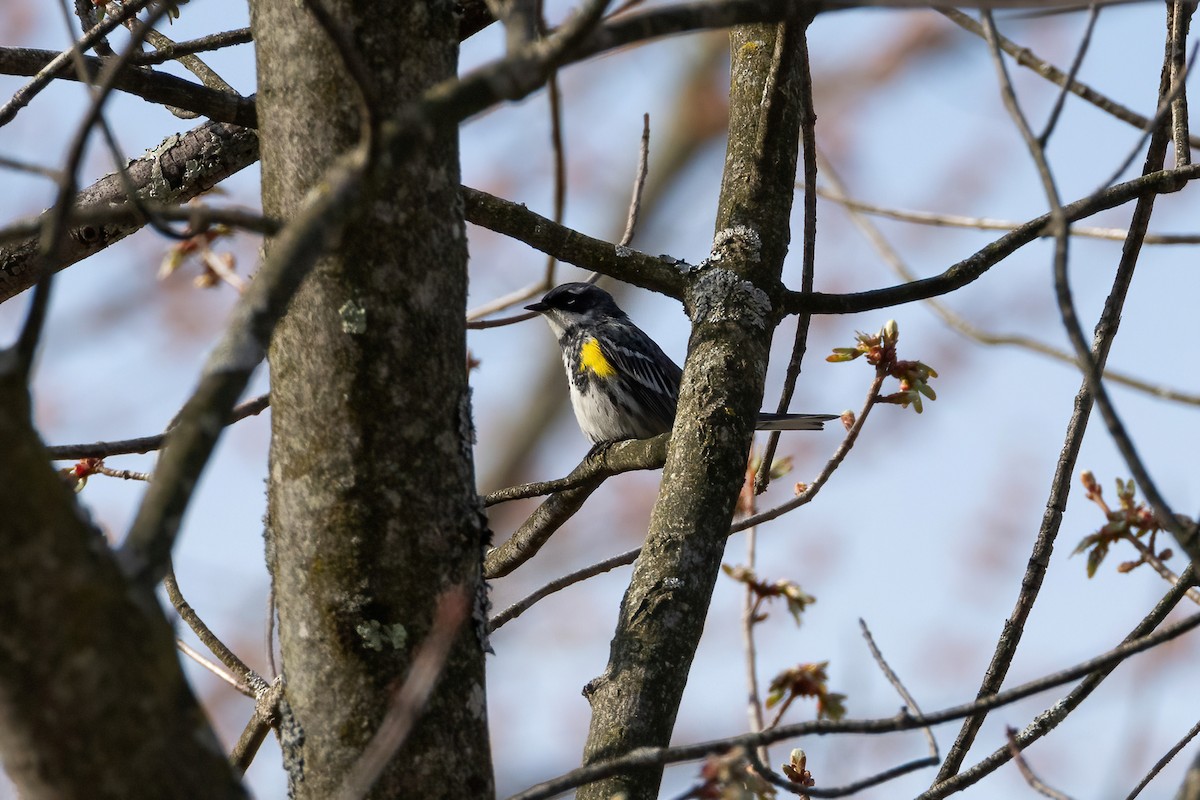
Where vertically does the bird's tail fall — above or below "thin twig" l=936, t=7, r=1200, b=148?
above

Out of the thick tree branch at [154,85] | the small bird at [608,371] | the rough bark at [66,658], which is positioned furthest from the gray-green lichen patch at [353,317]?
the small bird at [608,371]

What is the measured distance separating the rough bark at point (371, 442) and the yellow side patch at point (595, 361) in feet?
18.0

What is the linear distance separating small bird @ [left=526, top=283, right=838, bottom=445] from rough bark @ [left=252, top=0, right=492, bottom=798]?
5254 mm

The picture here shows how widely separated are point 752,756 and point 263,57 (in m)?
1.54

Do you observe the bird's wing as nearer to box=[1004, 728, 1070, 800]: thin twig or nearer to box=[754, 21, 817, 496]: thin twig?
box=[754, 21, 817, 496]: thin twig

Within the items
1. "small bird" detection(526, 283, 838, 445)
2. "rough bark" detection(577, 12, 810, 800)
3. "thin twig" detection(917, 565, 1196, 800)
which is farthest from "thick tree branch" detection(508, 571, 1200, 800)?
"small bird" detection(526, 283, 838, 445)

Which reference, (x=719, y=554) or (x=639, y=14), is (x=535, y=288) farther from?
(x=639, y=14)

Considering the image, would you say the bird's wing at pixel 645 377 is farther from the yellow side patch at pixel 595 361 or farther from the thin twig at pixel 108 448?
the thin twig at pixel 108 448

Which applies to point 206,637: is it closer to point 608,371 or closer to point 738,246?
point 738,246

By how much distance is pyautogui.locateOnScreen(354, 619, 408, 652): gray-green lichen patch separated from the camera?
2.16 metres

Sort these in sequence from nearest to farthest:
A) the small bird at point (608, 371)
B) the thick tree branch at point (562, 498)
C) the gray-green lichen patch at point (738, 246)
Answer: the gray-green lichen patch at point (738, 246), the thick tree branch at point (562, 498), the small bird at point (608, 371)

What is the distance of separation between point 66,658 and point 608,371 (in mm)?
6383

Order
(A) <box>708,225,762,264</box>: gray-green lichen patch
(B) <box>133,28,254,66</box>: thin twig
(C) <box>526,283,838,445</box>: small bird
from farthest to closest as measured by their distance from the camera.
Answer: (C) <box>526,283,838,445</box>: small bird
(A) <box>708,225,762,264</box>: gray-green lichen patch
(B) <box>133,28,254,66</box>: thin twig

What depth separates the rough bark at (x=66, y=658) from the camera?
1385 mm
